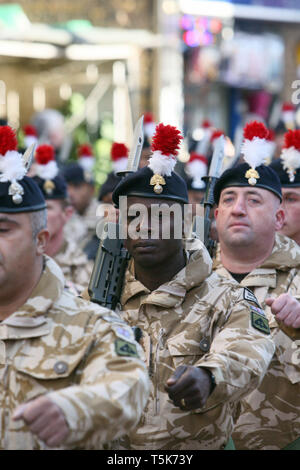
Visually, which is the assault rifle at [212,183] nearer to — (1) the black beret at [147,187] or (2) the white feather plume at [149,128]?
(1) the black beret at [147,187]

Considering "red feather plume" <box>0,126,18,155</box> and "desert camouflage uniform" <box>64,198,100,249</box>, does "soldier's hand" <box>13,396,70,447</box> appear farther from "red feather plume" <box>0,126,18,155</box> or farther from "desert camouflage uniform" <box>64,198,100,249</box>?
"desert camouflage uniform" <box>64,198,100,249</box>

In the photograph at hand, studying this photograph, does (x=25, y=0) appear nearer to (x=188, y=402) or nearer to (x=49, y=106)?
(x=49, y=106)

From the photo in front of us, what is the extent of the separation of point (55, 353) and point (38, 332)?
0.35 ft

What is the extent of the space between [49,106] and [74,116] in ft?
2.01

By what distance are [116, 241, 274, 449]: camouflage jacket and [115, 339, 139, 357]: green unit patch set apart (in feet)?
2.19

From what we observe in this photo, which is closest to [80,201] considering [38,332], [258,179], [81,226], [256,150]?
[81,226]

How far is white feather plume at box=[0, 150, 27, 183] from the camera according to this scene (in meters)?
3.57

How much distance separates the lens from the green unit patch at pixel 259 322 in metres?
4.09

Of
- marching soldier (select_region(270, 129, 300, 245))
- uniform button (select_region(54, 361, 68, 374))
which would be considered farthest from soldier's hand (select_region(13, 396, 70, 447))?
marching soldier (select_region(270, 129, 300, 245))

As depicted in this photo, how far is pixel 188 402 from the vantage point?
140 inches

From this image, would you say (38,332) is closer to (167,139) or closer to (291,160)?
(167,139)

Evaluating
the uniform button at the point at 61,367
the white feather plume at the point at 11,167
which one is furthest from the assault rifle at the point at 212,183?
the uniform button at the point at 61,367

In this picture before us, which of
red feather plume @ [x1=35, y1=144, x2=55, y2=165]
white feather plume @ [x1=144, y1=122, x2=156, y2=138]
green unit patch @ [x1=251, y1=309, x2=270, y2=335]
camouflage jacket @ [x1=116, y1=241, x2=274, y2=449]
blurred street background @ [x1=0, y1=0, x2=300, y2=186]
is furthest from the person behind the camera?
blurred street background @ [x1=0, y1=0, x2=300, y2=186]

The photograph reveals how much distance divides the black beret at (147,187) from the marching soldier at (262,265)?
2.61 feet
